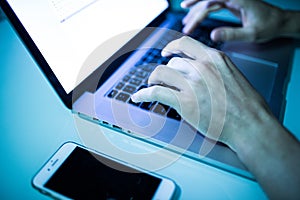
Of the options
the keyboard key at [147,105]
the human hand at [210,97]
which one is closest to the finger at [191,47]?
the human hand at [210,97]

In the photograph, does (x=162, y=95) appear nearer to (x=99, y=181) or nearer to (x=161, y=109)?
(x=161, y=109)

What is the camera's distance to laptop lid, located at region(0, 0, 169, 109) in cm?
36

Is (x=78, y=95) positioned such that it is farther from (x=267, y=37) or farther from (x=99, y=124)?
(x=267, y=37)

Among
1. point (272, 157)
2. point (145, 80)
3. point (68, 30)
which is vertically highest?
point (68, 30)

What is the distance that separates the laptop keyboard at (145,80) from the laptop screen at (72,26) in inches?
2.3

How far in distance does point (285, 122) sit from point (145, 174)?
0.28 metres

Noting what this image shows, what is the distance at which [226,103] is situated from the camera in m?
0.42

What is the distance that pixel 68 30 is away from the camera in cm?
42

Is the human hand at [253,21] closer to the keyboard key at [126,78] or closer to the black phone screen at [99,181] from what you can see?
the keyboard key at [126,78]

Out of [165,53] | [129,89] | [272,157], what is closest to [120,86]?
[129,89]

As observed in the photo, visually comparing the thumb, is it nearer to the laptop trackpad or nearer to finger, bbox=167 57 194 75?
the laptop trackpad

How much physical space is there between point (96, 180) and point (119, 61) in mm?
273

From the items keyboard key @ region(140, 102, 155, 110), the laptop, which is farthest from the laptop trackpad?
keyboard key @ region(140, 102, 155, 110)

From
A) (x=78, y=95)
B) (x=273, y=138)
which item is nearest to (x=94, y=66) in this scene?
(x=78, y=95)
